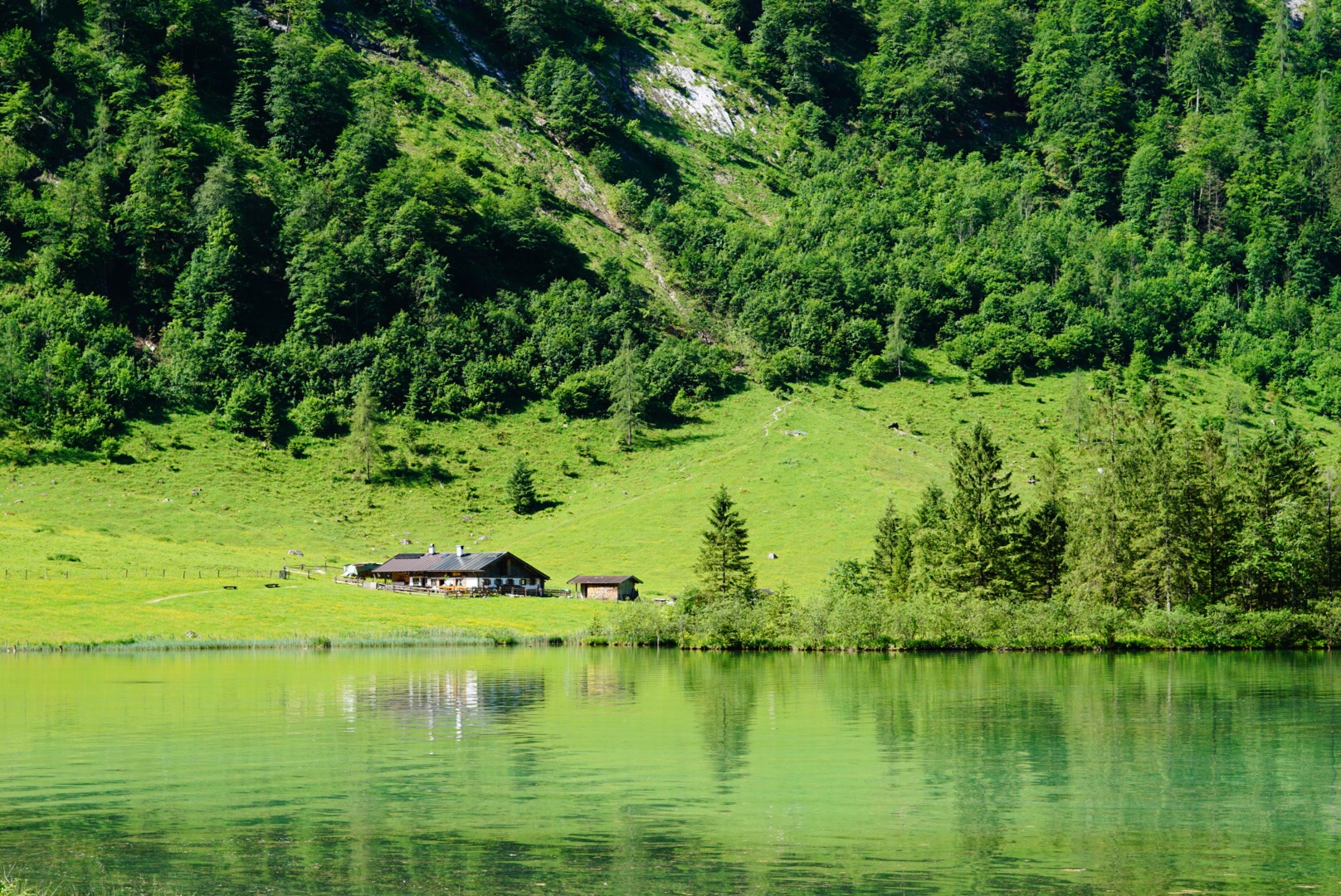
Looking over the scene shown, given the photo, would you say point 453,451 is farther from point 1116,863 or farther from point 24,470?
point 1116,863

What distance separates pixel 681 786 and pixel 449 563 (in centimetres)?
10165

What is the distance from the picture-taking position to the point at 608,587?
12850cm

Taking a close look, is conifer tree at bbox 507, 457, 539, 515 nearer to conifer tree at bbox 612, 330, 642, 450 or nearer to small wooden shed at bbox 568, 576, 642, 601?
conifer tree at bbox 612, 330, 642, 450

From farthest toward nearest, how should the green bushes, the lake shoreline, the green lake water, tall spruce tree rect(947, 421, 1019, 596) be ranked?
the green bushes < tall spruce tree rect(947, 421, 1019, 596) < the lake shoreline < the green lake water

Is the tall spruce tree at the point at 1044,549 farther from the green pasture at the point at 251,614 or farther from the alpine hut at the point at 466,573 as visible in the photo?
the alpine hut at the point at 466,573

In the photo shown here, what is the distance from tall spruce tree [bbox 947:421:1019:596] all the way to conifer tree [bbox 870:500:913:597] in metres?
5.30

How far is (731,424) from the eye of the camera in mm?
183125

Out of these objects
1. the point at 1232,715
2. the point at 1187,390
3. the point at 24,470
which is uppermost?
the point at 1187,390

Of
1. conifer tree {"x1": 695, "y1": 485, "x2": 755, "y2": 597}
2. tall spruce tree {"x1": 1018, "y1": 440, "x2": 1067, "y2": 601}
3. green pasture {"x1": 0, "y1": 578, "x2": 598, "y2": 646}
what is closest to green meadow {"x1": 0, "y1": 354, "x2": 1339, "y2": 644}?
green pasture {"x1": 0, "y1": 578, "x2": 598, "y2": 646}

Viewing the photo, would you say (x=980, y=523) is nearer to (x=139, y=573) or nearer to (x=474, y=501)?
(x=139, y=573)

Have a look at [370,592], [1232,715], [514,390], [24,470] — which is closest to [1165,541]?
[1232,715]

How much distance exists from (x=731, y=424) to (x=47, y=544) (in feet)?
305

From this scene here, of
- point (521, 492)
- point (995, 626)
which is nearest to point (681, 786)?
point (995, 626)

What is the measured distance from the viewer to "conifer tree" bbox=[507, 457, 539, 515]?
16050 centimetres
